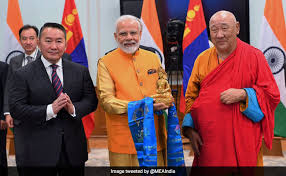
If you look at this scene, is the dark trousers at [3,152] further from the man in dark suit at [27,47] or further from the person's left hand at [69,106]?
the person's left hand at [69,106]

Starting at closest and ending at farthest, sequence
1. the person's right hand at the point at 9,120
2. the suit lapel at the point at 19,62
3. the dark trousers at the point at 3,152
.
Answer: the person's right hand at the point at 9,120
the dark trousers at the point at 3,152
the suit lapel at the point at 19,62

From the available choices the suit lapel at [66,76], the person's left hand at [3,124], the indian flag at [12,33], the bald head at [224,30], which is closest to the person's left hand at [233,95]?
the bald head at [224,30]

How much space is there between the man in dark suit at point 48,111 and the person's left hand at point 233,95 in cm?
86

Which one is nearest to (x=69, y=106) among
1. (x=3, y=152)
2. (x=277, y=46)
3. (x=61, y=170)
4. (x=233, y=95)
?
(x=61, y=170)

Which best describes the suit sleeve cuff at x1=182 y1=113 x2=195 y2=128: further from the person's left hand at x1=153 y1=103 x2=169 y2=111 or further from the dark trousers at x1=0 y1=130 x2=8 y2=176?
the dark trousers at x1=0 y1=130 x2=8 y2=176

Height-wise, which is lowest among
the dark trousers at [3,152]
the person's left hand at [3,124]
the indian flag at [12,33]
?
the dark trousers at [3,152]

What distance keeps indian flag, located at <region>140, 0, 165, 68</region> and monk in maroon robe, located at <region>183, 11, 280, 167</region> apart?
2373mm

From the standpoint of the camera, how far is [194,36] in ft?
14.0

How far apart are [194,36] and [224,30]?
7.83ft

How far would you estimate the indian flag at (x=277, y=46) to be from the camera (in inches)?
152

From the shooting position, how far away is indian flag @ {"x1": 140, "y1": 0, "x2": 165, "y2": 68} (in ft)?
14.2

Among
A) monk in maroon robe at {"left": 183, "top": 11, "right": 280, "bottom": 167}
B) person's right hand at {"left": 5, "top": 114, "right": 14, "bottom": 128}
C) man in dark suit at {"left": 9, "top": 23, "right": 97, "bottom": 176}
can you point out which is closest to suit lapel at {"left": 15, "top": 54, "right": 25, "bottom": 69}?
person's right hand at {"left": 5, "top": 114, "right": 14, "bottom": 128}

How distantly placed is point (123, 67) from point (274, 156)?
2.98m

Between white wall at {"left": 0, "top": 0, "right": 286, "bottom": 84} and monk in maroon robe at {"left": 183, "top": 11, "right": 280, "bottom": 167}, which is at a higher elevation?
white wall at {"left": 0, "top": 0, "right": 286, "bottom": 84}
